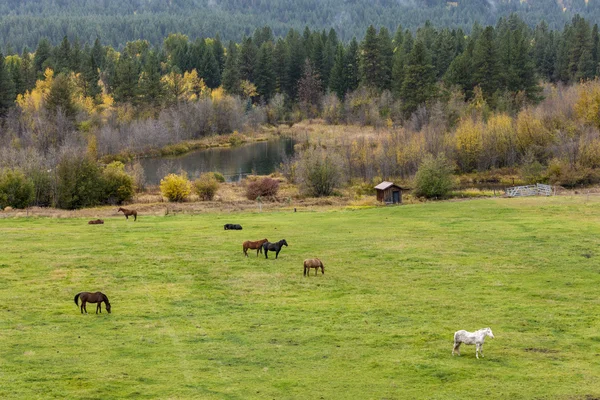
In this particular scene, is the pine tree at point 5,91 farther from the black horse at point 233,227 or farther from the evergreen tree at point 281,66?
the black horse at point 233,227

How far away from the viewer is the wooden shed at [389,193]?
72.7 meters

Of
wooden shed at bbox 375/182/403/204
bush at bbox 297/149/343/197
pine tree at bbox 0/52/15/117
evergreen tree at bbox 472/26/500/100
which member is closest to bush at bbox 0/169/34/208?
bush at bbox 297/149/343/197

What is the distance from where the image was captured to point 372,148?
102500 millimetres

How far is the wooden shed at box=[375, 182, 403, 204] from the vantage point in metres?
72.7

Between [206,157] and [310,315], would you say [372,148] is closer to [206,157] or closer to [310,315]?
[206,157]

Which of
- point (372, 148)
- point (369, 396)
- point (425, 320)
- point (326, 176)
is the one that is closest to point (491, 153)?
point (372, 148)

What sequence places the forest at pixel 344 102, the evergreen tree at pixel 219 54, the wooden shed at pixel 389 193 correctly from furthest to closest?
the evergreen tree at pixel 219 54, the forest at pixel 344 102, the wooden shed at pixel 389 193

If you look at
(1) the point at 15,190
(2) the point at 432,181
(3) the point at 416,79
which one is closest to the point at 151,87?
(3) the point at 416,79

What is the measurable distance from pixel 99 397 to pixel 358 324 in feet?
35.7

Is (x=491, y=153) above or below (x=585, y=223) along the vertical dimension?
above

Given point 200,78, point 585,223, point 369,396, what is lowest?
point 369,396

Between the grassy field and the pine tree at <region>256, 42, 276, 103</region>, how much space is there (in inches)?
4693

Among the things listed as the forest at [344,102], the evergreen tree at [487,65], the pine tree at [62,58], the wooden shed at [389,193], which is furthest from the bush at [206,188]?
the pine tree at [62,58]

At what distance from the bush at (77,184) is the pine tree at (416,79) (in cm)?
6829
